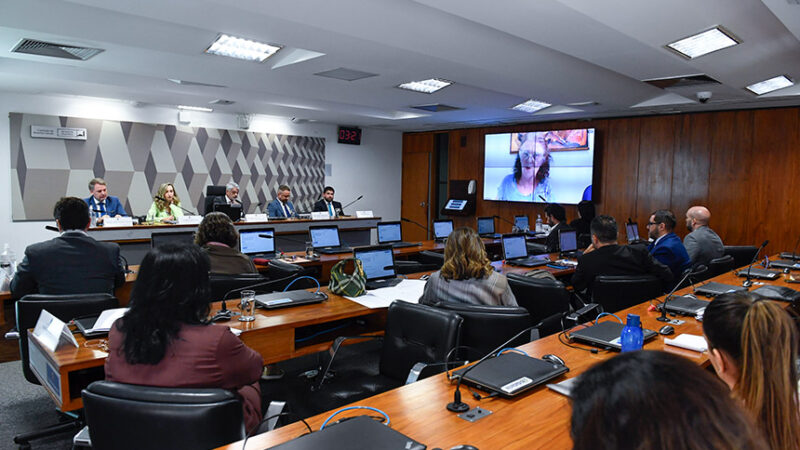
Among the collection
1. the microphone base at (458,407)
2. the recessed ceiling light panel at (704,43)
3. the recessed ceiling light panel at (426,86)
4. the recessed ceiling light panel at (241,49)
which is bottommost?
the microphone base at (458,407)

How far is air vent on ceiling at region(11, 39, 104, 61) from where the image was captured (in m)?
4.32

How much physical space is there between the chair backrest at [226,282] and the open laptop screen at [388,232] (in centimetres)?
284

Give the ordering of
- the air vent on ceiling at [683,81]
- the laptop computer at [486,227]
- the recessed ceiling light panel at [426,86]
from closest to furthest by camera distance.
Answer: the air vent on ceiling at [683,81] < the recessed ceiling light panel at [426,86] < the laptop computer at [486,227]

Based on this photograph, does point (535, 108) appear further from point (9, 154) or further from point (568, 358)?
point (9, 154)

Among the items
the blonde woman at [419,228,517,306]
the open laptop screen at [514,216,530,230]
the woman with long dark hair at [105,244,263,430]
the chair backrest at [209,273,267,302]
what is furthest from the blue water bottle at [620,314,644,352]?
the open laptop screen at [514,216,530,230]

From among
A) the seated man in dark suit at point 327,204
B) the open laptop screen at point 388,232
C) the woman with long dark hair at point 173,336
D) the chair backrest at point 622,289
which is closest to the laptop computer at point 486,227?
the open laptop screen at point 388,232

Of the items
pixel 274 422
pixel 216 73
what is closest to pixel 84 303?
pixel 274 422

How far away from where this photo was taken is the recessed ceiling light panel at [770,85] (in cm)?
516

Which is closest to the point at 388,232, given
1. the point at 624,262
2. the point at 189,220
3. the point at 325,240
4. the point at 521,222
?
the point at 325,240

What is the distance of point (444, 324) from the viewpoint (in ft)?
7.43

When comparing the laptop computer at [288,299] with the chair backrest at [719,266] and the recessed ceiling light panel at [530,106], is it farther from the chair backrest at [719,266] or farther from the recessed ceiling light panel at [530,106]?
the recessed ceiling light panel at [530,106]

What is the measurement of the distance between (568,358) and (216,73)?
4.66 m

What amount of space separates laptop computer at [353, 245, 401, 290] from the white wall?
567 centimetres

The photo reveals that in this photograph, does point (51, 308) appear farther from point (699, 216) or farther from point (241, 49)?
point (699, 216)
